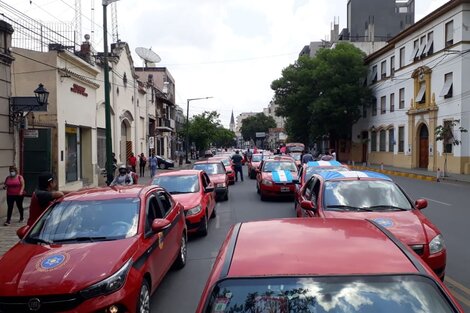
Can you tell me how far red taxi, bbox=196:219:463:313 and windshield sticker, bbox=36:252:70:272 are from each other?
7.89 ft

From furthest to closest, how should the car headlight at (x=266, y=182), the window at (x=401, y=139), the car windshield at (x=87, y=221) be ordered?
the window at (x=401, y=139), the car headlight at (x=266, y=182), the car windshield at (x=87, y=221)

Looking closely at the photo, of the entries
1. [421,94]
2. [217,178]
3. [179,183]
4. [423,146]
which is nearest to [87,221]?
[179,183]

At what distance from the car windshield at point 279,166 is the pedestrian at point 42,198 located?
11147 millimetres

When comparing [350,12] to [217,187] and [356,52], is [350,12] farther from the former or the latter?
[217,187]

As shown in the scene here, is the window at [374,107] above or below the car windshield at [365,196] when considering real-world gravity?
above

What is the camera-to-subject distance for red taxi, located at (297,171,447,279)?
6023 millimetres

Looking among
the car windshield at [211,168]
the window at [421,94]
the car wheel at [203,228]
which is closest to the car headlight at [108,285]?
the car wheel at [203,228]

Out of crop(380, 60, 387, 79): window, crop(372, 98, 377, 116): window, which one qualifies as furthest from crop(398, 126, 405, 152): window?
crop(372, 98, 377, 116): window

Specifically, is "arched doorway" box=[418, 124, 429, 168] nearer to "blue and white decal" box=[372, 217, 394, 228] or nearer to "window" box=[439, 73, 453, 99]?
"window" box=[439, 73, 453, 99]

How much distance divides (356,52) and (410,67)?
12.0 meters

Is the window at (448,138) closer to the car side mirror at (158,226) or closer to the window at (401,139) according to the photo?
the window at (401,139)

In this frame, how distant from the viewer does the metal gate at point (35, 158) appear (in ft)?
61.2

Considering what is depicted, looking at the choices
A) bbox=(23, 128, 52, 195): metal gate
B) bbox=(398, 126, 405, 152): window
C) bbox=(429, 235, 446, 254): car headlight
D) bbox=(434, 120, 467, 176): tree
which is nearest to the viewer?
bbox=(429, 235, 446, 254): car headlight

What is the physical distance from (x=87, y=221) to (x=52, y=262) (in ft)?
3.76
